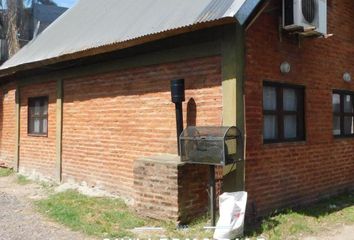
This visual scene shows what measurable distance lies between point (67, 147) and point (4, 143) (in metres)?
4.07

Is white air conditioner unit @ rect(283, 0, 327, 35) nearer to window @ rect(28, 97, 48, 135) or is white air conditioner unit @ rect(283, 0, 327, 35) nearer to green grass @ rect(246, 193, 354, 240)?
green grass @ rect(246, 193, 354, 240)

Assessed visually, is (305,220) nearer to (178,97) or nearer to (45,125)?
(178,97)

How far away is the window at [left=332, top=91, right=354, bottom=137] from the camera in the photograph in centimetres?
941

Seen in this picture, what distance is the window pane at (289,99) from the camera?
801cm

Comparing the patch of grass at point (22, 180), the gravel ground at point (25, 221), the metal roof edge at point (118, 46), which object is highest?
the metal roof edge at point (118, 46)

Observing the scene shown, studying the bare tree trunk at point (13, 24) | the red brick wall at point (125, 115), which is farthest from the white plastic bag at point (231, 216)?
the bare tree trunk at point (13, 24)

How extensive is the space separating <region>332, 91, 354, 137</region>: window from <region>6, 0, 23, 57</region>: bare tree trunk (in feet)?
51.3

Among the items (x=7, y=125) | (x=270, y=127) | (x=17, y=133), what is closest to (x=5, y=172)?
(x=17, y=133)

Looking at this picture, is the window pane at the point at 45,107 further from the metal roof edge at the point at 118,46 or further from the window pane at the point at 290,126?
the window pane at the point at 290,126

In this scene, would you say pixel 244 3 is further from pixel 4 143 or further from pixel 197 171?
pixel 4 143

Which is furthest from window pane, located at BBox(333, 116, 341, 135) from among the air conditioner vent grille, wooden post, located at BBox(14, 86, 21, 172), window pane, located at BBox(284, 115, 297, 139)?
wooden post, located at BBox(14, 86, 21, 172)

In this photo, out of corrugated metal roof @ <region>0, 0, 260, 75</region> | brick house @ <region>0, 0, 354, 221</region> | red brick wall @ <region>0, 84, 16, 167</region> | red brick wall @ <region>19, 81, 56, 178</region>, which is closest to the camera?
corrugated metal roof @ <region>0, 0, 260, 75</region>

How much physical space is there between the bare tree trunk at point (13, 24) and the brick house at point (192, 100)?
10.1m

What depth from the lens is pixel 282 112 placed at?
7906 millimetres
